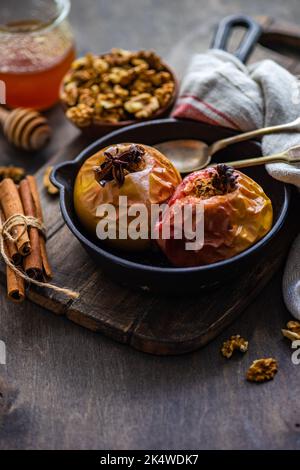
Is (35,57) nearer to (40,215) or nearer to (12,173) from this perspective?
(12,173)

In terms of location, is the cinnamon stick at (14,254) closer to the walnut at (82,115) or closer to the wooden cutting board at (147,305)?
the wooden cutting board at (147,305)

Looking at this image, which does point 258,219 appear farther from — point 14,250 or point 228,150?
point 14,250

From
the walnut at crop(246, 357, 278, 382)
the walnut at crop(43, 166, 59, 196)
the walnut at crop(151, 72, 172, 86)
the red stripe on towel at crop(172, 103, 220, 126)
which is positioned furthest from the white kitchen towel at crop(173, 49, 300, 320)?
the walnut at crop(246, 357, 278, 382)

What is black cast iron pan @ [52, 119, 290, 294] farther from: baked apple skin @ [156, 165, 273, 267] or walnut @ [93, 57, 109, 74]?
walnut @ [93, 57, 109, 74]

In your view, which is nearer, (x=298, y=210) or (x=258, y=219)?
(x=258, y=219)

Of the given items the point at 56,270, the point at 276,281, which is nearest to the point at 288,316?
the point at 276,281
